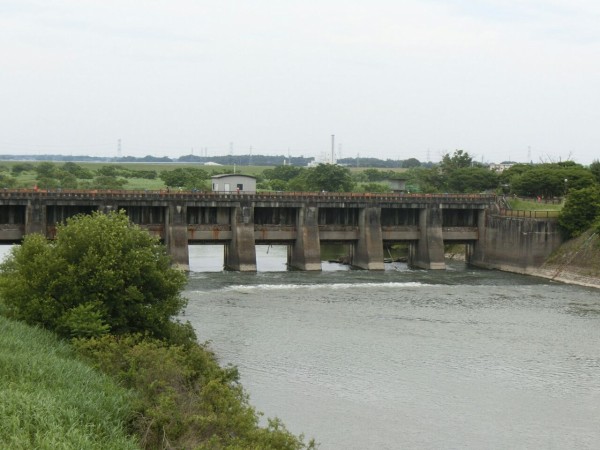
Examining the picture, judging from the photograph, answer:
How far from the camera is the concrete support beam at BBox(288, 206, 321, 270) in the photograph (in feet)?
275

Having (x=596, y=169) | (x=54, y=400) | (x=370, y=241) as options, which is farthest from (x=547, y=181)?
(x=54, y=400)

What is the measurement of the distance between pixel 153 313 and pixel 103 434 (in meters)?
13.0

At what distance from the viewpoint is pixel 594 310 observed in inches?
2507

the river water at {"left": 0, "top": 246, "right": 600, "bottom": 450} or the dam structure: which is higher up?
the dam structure

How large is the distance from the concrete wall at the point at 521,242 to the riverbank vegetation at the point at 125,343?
50298mm

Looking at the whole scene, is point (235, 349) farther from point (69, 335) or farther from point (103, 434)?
point (103, 434)

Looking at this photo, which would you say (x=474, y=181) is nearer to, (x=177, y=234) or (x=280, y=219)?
(x=280, y=219)

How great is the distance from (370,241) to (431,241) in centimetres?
665

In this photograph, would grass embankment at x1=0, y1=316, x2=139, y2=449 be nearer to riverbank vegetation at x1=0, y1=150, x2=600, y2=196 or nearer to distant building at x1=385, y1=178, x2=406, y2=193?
riverbank vegetation at x1=0, y1=150, x2=600, y2=196

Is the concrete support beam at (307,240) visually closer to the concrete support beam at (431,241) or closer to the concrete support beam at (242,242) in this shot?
the concrete support beam at (242,242)

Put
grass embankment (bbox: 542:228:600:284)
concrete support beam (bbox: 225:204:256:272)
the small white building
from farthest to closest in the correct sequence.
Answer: the small white building < concrete support beam (bbox: 225:204:256:272) < grass embankment (bbox: 542:228:600:284)

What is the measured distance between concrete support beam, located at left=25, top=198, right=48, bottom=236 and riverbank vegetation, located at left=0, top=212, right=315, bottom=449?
1299 inches

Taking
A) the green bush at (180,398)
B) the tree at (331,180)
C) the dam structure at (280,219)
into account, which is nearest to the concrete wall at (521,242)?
the dam structure at (280,219)

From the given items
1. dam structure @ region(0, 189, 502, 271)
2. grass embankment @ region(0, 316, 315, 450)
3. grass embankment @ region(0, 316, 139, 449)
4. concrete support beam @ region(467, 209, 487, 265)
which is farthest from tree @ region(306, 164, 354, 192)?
grass embankment @ region(0, 316, 139, 449)
